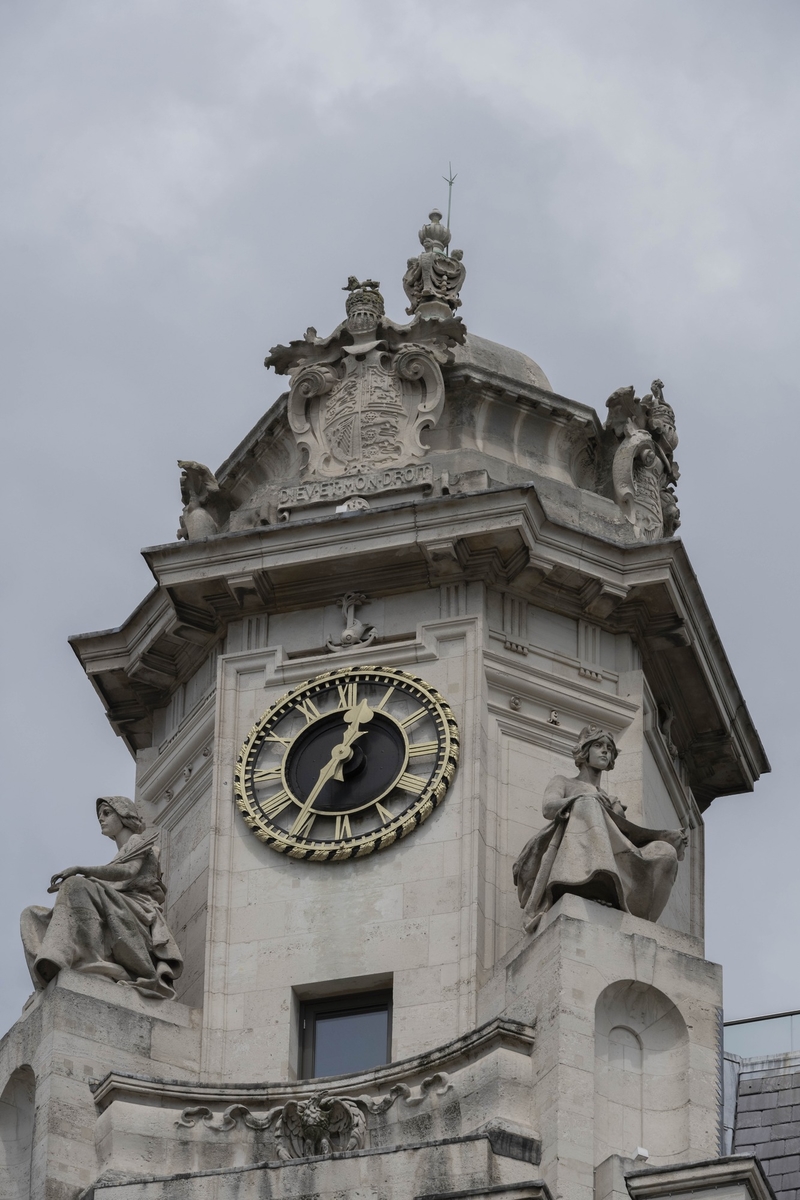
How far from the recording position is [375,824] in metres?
42.0

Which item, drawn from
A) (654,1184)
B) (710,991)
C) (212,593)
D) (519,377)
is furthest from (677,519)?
(654,1184)

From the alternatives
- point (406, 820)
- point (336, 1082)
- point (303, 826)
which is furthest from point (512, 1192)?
point (303, 826)

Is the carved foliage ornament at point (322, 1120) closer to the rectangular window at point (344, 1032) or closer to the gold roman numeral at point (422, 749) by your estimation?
the rectangular window at point (344, 1032)

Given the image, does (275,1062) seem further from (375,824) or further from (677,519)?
(677,519)

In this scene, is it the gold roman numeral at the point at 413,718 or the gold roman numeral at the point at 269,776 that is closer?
the gold roman numeral at the point at 413,718

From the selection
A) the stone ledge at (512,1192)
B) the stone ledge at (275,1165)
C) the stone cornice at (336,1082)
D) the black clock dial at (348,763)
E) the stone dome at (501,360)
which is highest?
the stone dome at (501,360)

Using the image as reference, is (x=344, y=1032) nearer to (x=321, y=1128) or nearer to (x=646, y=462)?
(x=321, y=1128)

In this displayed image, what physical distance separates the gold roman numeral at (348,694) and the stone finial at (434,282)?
6221 mm

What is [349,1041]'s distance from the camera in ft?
135

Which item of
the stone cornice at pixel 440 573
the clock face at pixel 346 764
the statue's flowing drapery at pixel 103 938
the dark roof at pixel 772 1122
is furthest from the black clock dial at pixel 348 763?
the dark roof at pixel 772 1122

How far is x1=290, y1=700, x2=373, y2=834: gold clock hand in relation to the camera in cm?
4238

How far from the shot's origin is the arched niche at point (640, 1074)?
1502 inches

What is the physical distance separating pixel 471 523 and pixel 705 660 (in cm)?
351

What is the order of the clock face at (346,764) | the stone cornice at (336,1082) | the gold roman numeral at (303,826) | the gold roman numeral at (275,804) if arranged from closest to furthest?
1. the stone cornice at (336,1082)
2. the clock face at (346,764)
3. the gold roman numeral at (303,826)
4. the gold roman numeral at (275,804)
